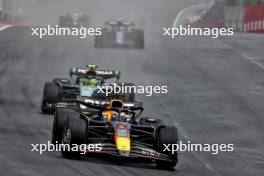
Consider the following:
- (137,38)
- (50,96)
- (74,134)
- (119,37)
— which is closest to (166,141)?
(74,134)

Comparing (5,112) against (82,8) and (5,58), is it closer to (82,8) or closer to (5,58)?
(5,58)

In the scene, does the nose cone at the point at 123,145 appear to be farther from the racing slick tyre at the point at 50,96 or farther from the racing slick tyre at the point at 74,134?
the racing slick tyre at the point at 50,96

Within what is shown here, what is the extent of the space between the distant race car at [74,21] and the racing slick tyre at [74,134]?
43758mm

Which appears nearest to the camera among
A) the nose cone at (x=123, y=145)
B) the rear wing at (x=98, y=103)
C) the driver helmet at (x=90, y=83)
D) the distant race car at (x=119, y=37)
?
the nose cone at (x=123, y=145)

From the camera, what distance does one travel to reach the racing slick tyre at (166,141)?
1482 cm

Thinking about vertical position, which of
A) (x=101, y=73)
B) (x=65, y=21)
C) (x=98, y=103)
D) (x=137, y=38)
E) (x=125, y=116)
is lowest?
(x=125, y=116)

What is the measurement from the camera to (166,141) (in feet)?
49.4

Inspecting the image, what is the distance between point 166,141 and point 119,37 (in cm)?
2744

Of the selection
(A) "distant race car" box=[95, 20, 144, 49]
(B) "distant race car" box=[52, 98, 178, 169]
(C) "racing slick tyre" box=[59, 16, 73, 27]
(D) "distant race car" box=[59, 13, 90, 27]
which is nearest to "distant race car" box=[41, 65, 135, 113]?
(B) "distant race car" box=[52, 98, 178, 169]

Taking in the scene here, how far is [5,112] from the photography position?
2172 centimetres

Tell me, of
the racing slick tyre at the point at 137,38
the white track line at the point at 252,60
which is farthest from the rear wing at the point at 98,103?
the racing slick tyre at the point at 137,38

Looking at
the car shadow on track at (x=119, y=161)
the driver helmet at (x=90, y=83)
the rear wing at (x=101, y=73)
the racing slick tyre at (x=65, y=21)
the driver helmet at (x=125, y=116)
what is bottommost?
the car shadow on track at (x=119, y=161)

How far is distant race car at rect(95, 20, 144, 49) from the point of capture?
41875mm

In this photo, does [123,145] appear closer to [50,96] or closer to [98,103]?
[98,103]
